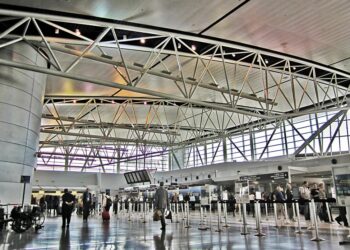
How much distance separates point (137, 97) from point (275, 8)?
42.9 ft

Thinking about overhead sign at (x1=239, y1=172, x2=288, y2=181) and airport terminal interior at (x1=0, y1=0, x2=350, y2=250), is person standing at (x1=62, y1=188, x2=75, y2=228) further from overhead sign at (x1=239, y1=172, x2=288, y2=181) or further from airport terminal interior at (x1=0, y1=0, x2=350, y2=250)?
overhead sign at (x1=239, y1=172, x2=288, y2=181)

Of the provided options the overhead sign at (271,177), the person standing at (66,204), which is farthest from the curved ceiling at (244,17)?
the overhead sign at (271,177)

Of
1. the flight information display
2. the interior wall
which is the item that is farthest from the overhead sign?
the flight information display

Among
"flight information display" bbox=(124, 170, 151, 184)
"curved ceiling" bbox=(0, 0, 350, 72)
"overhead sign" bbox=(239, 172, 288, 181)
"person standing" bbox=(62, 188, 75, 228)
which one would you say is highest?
"curved ceiling" bbox=(0, 0, 350, 72)

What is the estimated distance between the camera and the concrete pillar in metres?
12.1

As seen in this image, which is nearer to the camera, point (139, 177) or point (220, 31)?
point (220, 31)

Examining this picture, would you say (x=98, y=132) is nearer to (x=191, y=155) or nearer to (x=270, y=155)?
(x=191, y=155)

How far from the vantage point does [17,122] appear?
41.5ft

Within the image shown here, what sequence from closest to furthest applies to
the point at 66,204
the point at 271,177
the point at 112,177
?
the point at 66,204, the point at 271,177, the point at 112,177

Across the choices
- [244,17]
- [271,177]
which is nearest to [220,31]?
[244,17]

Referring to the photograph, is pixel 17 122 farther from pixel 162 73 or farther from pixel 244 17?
pixel 244 17

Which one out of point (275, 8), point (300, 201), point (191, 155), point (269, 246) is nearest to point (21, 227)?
point (269, 246)

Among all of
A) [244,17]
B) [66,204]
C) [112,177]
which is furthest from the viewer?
[112,177]

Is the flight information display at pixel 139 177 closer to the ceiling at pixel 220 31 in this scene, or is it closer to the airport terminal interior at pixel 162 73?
the airport terminal interior at pixel 162 73
